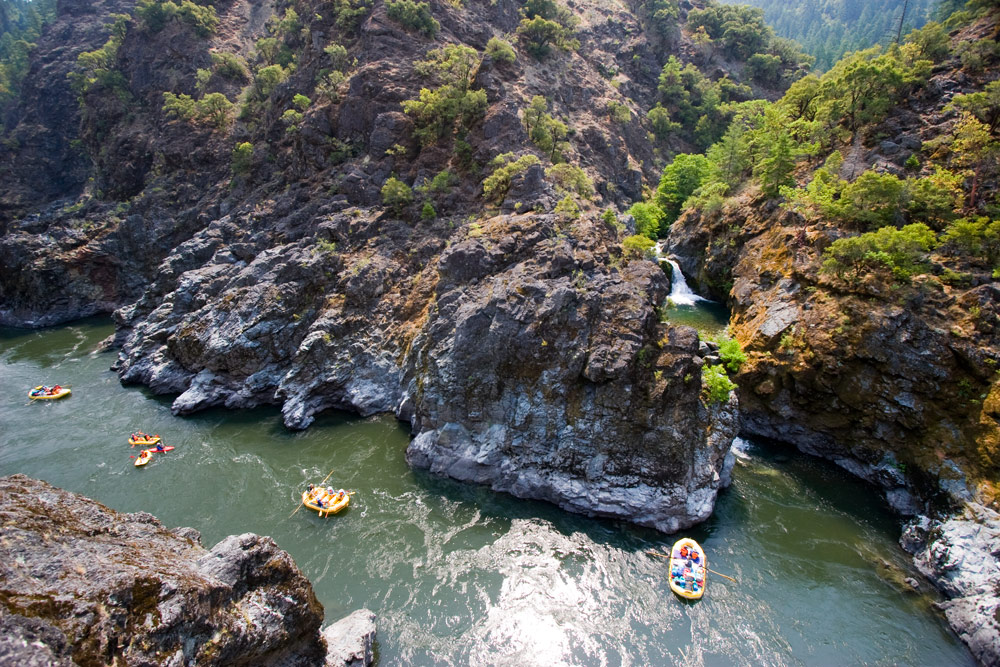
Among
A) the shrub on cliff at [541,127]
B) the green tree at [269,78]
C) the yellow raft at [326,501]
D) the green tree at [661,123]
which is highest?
the green tree at [661,123]

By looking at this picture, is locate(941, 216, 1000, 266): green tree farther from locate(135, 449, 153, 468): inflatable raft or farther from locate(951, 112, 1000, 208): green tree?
locate(135, 449, 153, 468): inflatable raft

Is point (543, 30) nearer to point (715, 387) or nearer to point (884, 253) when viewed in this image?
point (884, 253)

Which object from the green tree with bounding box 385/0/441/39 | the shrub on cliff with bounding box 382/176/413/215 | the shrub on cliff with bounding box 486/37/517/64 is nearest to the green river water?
the shrub on cliff with bounding box 382/176/413/215

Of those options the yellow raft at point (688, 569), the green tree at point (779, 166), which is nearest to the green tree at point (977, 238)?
the green tree at point (779, 166)

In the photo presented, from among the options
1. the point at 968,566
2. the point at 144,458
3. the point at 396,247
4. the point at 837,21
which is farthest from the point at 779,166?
the point at 837,21

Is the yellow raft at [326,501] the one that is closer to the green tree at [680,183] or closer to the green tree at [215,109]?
the green tree at [680,183]

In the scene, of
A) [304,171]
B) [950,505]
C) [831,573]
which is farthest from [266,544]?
[304,171]
